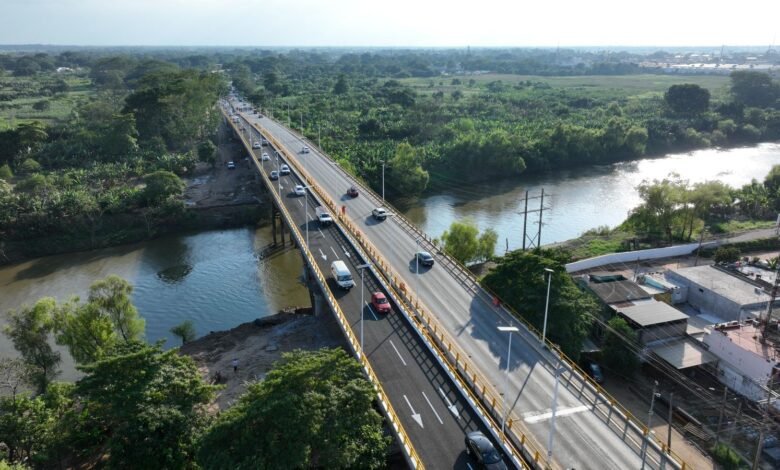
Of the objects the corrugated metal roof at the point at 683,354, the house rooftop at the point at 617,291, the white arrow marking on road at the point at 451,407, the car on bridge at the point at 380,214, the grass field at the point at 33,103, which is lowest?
the corrugated metal roof at the point at 683,354

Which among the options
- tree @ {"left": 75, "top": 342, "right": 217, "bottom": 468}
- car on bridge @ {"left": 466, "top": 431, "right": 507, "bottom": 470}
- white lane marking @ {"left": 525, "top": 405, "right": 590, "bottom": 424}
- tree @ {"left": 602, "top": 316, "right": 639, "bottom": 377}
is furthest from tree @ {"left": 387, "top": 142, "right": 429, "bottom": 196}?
car on bridge @ {"left": 466, "top": 431, "right": 507, "bottom": 470}

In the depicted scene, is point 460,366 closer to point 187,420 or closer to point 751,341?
point 187,420

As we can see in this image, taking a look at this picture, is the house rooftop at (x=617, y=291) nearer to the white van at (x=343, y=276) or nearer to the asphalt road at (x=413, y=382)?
the asphalt road at (x=413, y=382)

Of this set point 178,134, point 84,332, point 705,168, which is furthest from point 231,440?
point 705,168

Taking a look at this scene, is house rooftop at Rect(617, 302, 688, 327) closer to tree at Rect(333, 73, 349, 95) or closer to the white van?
the white van

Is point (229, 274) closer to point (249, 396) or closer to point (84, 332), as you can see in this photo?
point (84, 332)

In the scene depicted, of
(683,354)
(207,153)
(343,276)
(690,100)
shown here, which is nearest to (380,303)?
(343,276)

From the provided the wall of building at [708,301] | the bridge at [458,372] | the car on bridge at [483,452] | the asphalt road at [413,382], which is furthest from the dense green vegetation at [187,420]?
the wall of building at [708,301]
